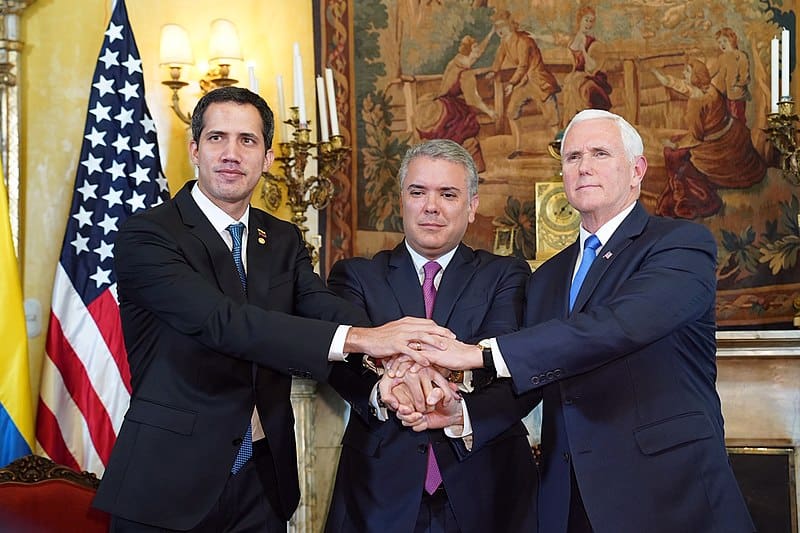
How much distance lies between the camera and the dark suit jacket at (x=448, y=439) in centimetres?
290

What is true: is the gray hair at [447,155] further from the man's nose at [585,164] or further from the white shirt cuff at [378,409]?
the white shirt cuff at [378,409]

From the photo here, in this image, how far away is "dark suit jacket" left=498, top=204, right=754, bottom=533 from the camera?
8.51ft

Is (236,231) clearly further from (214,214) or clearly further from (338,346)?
(338,346)

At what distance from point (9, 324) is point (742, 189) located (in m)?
3.72

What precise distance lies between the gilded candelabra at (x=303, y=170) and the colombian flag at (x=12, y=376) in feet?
4.70

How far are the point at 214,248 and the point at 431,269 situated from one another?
2.34 feet

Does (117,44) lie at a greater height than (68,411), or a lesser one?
greater

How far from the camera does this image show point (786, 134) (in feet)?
15.9

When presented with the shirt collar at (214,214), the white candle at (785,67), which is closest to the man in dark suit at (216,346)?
the shirt collar at (214,214)

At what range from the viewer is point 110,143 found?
4836 millimetres

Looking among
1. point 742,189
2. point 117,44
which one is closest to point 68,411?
point 117,44

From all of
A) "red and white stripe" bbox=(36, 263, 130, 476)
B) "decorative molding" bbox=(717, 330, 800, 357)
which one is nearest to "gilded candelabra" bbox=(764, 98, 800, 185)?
"decorative molding" bbox=(717, 330, 800, 357)

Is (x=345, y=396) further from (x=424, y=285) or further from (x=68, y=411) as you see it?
(x=68, y=411)

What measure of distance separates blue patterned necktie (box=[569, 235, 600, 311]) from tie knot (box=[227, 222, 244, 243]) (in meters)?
1.00
